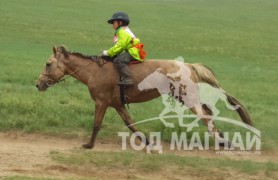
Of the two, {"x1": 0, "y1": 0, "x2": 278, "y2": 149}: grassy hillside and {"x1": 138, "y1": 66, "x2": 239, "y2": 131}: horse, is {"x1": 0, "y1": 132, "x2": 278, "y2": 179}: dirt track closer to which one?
{"x1": 0, "y1": 0, "x2": 278, "y2": 149}: grassy hillside

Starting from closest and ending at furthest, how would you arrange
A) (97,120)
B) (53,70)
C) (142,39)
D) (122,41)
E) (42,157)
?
1. (42,157)
2. (122,41)
3. (97,120)
4. (53,70)
5. (142,39)

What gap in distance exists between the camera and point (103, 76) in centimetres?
1092

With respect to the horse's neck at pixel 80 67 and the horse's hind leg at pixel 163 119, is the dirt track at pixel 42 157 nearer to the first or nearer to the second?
the horse's hind leg at pixel 163 119

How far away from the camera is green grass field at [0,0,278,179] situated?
1251 centimetres

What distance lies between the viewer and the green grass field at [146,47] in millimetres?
12508

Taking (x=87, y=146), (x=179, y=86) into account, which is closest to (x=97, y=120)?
(x=87, y=146)

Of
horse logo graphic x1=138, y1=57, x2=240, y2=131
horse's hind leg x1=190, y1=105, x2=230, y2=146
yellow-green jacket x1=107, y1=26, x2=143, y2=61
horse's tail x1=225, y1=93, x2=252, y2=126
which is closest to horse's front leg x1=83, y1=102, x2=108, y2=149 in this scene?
horse logo graphic x1=138, y1=57, x2=240, y2=131

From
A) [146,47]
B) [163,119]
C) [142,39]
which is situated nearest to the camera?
[163,119]

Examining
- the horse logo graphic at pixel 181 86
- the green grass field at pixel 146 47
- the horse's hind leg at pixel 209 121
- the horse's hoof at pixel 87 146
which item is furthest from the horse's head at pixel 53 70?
the horse's hind leg at pixel 209 121

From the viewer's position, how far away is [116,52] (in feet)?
35.5

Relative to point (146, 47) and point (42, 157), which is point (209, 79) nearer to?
point (42, 157)

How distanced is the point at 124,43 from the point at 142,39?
2352 centimetres

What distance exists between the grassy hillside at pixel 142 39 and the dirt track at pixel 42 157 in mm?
391

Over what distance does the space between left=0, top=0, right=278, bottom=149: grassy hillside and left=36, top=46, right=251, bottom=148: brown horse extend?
3.68 feet
